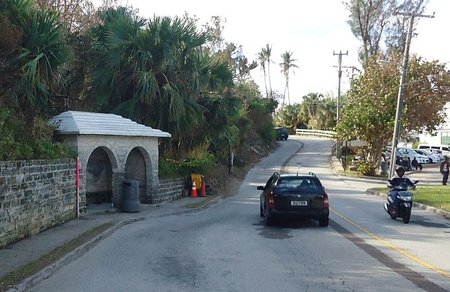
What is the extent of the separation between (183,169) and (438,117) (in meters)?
28.4

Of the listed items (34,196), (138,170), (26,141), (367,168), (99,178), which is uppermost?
(26,141)

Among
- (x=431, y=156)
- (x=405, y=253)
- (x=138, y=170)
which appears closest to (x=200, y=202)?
(x=138, y=170)

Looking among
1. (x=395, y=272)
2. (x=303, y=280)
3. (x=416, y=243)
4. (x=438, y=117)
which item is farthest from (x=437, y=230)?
(x=438, y=117)

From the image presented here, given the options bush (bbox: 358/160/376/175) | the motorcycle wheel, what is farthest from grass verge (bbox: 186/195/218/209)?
bush (bbox: 358/160/376/175)

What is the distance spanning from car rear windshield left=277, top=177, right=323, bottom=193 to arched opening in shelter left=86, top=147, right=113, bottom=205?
24.4 feet

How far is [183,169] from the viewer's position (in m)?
29.2

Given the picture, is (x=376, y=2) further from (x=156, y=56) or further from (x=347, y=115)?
(x=156, y=56)

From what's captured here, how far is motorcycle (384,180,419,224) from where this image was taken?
17984 mm

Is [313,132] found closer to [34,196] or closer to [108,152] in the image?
[108,152]

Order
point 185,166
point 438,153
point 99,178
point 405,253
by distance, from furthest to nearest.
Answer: point 438,153 → point 185,166 → point 99,178 → point 405,253

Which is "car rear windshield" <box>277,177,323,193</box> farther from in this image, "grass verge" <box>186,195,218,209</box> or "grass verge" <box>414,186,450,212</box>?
"grass verge" <box>186,195,218,209</box>

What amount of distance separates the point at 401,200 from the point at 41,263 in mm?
11585

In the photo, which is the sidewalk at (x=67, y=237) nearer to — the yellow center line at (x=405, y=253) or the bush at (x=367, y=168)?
the yellow center line at (x=405, y=253)

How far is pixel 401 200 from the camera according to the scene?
59.5ft
